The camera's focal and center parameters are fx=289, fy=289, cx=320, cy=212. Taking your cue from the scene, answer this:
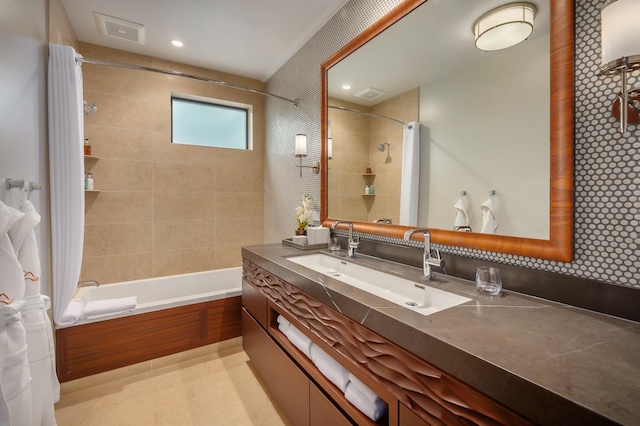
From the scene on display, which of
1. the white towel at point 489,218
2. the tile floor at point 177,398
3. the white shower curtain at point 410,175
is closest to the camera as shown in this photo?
the white towel at point 489,218

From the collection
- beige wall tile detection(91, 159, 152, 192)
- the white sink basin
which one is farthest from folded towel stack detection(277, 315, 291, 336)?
beige wall tile detection(91, 159, 152, 192)

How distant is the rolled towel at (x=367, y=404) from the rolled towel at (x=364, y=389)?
1cm

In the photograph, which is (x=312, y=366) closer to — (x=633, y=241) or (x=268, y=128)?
(x=633, y=241)

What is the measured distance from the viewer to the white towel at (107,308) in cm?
211

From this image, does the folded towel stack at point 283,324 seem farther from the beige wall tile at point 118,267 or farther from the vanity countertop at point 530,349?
the beige wall tile at point 118,267

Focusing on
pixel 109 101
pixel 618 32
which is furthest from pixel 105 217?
pixel 618 32

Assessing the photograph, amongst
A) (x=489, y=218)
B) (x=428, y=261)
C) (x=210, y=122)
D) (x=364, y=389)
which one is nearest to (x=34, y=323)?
(x=364, y=389)

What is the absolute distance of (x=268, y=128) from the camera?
3.55m

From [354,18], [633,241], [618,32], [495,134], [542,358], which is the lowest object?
[542,358]

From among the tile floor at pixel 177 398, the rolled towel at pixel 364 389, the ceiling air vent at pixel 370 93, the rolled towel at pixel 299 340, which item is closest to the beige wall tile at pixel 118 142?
the tile floor at pixel 177 398

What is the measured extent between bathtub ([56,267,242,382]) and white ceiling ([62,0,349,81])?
232 centimetres

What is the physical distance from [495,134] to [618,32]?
49cm

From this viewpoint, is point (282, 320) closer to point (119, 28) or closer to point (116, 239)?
point (116, 239)

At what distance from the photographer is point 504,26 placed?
124cm
